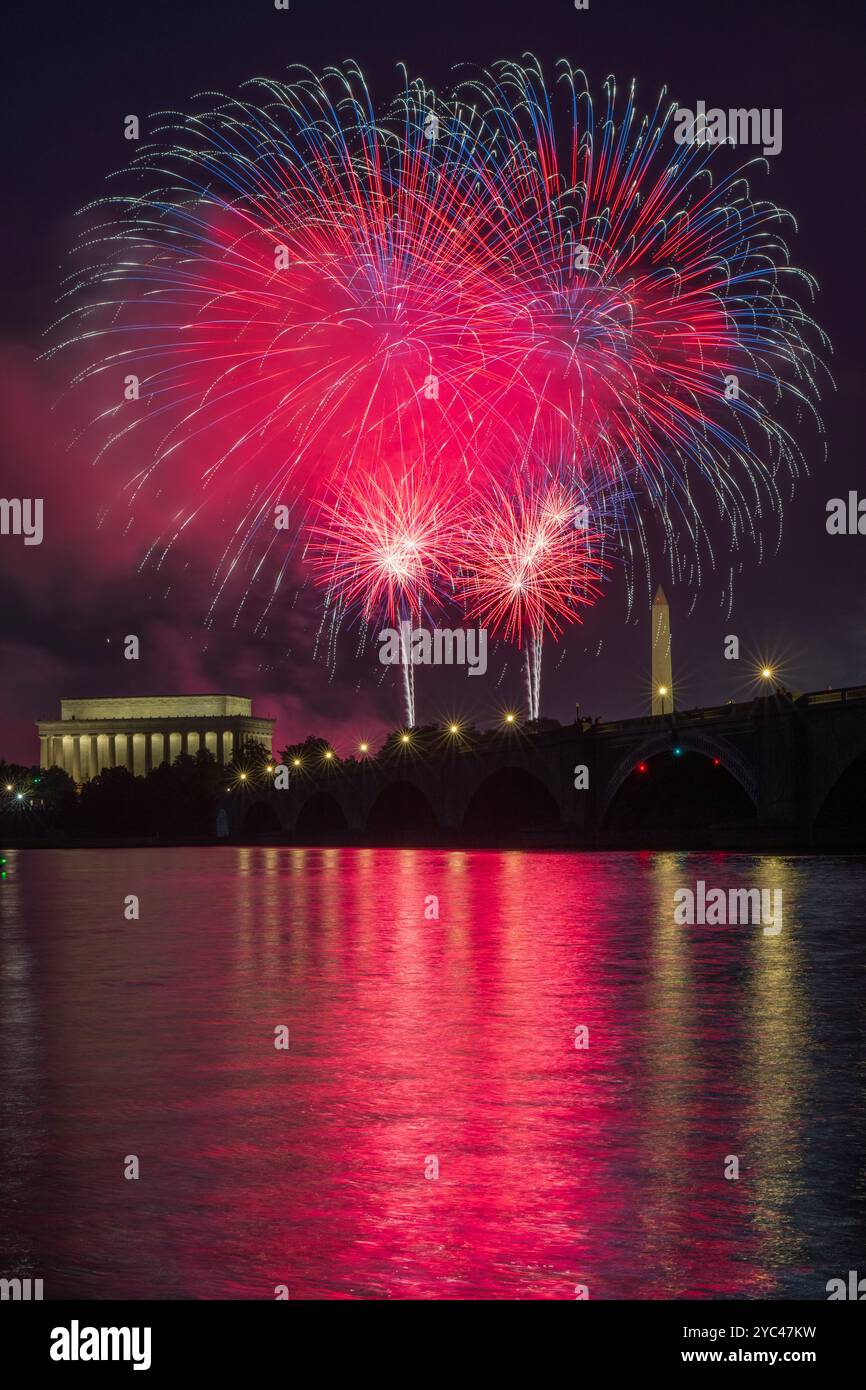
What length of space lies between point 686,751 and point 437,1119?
84.8m

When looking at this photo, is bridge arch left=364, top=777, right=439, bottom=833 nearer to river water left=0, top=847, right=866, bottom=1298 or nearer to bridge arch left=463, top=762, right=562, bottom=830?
bridge arch left=463, top=762, right=562, bottom=830

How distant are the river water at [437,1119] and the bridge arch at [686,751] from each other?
56.3 meters

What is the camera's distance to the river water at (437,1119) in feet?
28.8

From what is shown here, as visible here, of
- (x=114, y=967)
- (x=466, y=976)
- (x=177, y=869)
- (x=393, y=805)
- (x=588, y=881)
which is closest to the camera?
(x=466, y=976)

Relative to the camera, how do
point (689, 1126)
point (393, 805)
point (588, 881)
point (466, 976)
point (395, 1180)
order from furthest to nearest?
point (393, 805), point (588, 881), point (466, 976), point (689, 1126), point (395, 1180)

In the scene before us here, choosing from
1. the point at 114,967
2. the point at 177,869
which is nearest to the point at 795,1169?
the point at 114,967

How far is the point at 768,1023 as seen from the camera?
18.4 metres

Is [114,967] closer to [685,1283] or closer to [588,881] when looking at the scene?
[685,1283]

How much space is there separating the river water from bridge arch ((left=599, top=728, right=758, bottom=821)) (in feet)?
185

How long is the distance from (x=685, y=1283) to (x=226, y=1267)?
2580 millimetres

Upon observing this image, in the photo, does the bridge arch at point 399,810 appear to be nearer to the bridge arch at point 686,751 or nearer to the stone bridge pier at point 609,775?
the stone bridge pier at point 609,775
